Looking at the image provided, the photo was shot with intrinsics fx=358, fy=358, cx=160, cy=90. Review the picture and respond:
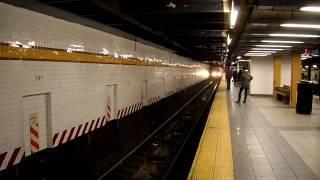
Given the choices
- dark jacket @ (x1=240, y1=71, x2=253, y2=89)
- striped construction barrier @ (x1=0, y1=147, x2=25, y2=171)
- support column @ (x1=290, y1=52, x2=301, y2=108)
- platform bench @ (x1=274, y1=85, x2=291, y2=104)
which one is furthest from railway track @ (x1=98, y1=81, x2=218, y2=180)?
platform bench @ (x1=274, y1=85, x2=291, y2=104)

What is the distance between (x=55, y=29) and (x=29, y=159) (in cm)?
254

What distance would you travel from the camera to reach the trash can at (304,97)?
47.6 feet

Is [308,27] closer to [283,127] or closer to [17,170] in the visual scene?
[283,127]

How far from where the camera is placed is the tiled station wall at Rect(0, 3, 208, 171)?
5.59 m

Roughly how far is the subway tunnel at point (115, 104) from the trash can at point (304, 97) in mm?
40

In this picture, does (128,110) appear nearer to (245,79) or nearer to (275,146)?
(275,146)

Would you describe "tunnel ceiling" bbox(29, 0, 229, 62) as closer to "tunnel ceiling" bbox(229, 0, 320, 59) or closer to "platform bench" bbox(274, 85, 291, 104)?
"tunnel ceiling" bbox(229, 0, 320, 59)

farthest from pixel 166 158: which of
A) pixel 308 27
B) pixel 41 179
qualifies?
pixel 308 27

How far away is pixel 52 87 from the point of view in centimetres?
696

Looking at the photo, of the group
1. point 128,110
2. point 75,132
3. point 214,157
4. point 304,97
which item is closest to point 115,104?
point 128,110

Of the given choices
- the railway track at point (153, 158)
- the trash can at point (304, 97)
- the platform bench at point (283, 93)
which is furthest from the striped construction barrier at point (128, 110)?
the platform bench at point (283, 93)

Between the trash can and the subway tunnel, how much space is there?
40mm

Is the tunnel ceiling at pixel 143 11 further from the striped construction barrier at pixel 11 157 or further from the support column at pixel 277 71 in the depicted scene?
the support column at pixel 277 71

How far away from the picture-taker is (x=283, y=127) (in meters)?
11.8
